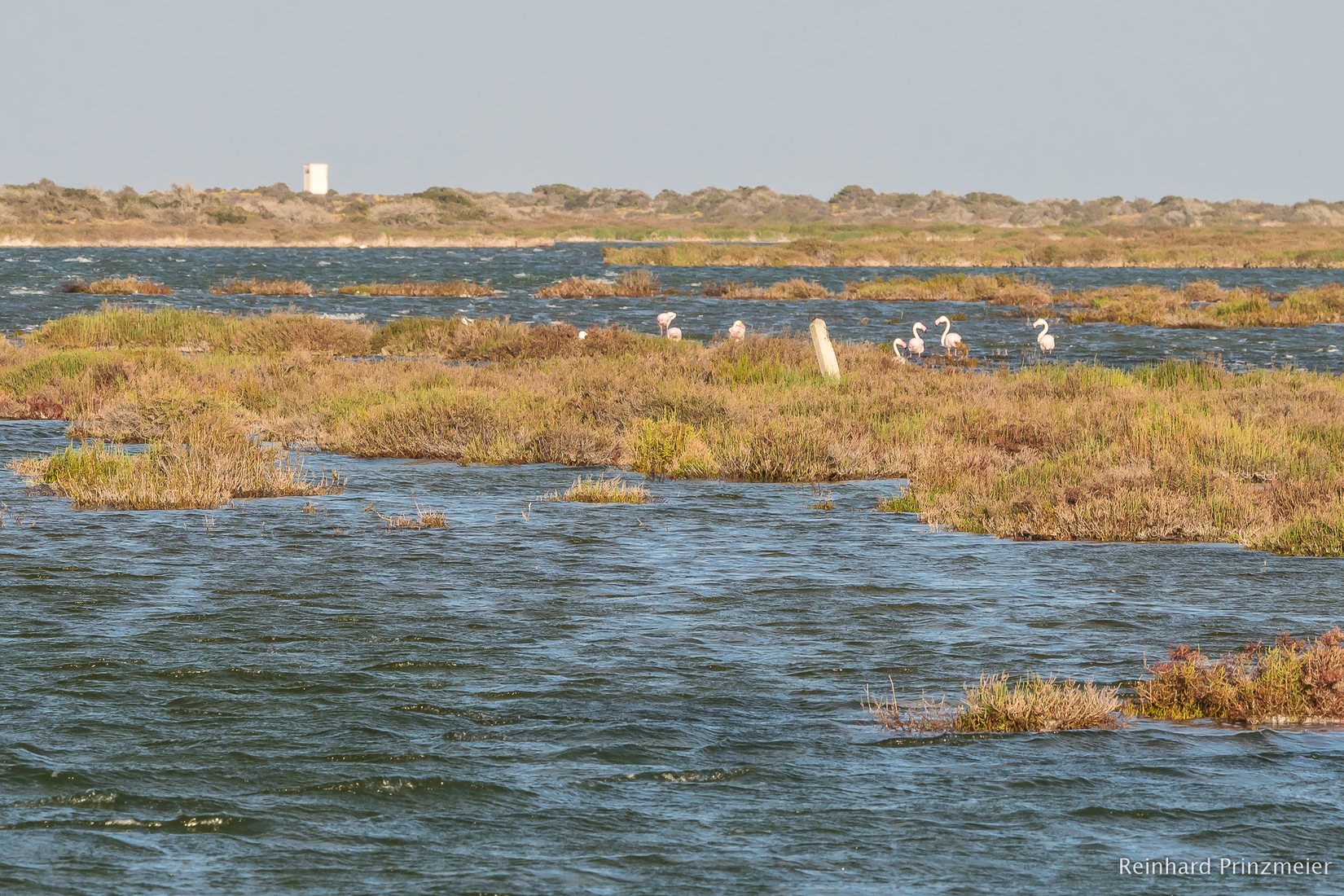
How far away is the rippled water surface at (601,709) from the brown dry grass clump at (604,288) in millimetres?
38367

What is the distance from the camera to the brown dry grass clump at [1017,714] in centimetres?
767

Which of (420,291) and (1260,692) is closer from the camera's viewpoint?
(1260,692)

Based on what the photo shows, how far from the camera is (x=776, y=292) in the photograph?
2099 inches

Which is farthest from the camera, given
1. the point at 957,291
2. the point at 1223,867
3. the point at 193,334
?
the point at 957,291

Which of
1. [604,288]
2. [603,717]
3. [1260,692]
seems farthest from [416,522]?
[604,288]

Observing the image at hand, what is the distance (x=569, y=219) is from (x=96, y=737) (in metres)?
163

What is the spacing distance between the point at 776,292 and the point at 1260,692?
45879mm

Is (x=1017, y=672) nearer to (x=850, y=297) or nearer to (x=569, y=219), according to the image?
(x=850, y=297)

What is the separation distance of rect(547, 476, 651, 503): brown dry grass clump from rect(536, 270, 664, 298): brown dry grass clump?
3720 cm

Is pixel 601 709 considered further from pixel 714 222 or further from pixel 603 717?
pixel 714 222

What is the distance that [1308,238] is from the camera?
98125 millimetres

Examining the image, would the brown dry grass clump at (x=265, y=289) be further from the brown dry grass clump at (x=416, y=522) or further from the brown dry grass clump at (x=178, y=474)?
the brown dry grass clump at (x=416, y=522)

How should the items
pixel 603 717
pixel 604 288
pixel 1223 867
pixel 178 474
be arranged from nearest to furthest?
pixel 1223 867 < pixel 603 717 < pixel 178 474 < pixel 604 288

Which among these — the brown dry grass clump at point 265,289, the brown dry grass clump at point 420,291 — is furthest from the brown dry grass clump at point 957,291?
the brown dry grass clump at point 265,289
